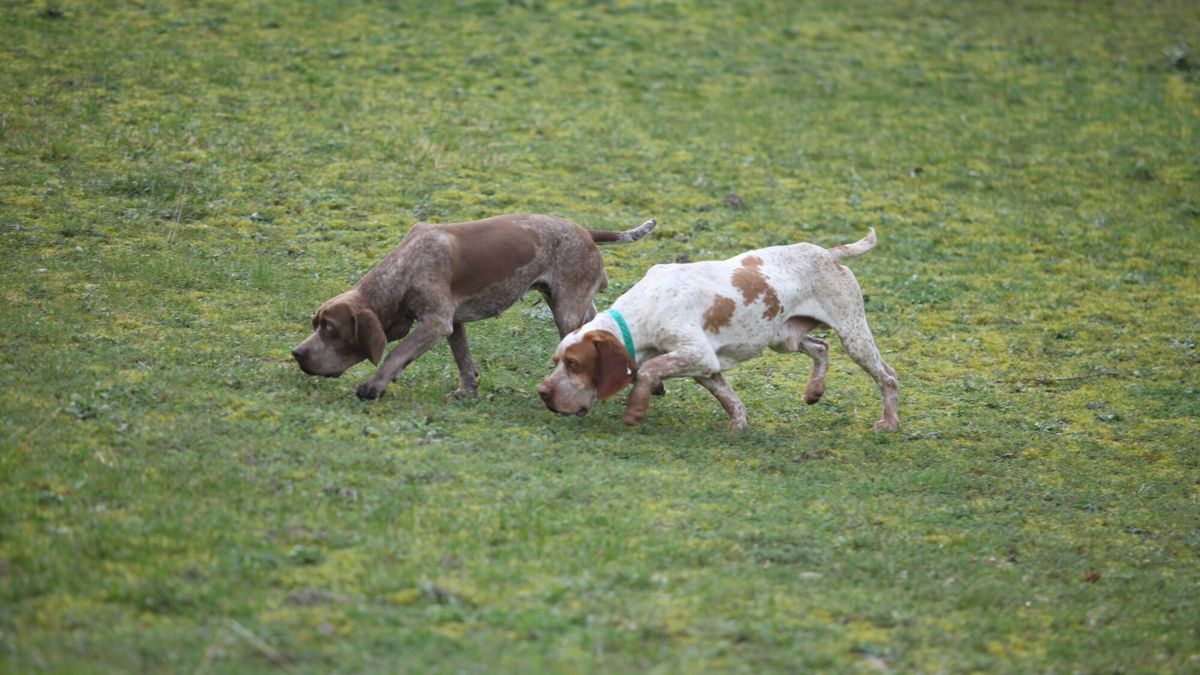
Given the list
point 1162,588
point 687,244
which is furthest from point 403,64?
point 1162,588

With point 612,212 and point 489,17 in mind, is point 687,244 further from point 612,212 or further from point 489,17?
point 489,17

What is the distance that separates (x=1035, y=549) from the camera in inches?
318

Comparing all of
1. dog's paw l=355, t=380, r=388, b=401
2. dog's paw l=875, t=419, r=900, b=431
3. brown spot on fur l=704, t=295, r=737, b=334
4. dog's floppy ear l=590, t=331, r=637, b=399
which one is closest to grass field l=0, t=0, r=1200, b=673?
dog's paw l=875, t=419, r=900, b=431

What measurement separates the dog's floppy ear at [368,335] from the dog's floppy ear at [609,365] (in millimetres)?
1560

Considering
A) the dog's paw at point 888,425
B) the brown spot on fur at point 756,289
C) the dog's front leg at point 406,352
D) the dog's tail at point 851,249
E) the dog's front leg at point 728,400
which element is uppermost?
the dog's tail at point 851,249

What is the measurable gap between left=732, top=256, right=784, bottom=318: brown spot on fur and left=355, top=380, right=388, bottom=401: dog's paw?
2.82 meters

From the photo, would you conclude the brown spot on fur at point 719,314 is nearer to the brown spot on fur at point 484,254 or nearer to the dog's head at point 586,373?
the dog's head at point 586,373

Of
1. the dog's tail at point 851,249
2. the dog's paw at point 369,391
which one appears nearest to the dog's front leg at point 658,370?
the dog's tail at point 851,249

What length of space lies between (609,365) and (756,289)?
1.42 meters

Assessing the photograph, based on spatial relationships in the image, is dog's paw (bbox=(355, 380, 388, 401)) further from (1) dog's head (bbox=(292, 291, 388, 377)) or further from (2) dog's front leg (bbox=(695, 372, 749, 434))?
(2) dog's front leg (bbox=(695, 372, 749, 434))

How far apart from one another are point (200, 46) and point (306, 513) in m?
13.2

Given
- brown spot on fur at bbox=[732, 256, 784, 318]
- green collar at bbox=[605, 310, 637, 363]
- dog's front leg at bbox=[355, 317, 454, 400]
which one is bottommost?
dog's front leg at bbox=[355, 317, 454, 400]

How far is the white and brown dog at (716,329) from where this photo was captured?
939 centimetres

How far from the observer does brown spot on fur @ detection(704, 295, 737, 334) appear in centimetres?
984
